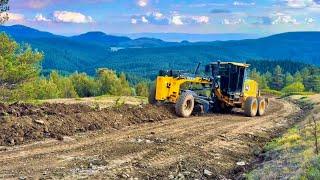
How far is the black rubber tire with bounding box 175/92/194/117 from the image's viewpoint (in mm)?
25312

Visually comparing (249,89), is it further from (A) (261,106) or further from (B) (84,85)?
(B) (84,85)

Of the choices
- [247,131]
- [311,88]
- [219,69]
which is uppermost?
Answer: [219,69]

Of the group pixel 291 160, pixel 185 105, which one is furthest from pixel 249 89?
pixel 291 160

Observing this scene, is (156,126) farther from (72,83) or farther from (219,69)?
(72,83)

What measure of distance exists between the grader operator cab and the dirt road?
14.7ft

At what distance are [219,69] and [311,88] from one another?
120m

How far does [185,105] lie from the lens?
25812mm

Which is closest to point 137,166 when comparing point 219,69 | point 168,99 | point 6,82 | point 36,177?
point 36,177

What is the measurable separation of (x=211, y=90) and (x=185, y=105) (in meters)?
3.62

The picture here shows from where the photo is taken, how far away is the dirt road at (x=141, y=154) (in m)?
13.1

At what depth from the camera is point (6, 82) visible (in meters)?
49.2

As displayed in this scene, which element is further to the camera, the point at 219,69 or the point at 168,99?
the point at 219,69

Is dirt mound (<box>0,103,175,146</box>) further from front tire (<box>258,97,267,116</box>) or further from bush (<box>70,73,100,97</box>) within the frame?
bush (<box>70,73,100,97</box>)

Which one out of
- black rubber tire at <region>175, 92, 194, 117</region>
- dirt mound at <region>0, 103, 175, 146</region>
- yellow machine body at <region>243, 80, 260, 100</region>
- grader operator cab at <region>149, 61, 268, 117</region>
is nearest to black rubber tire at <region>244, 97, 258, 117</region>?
grader operator cab at <region>149, 61, 268, 117</region>
